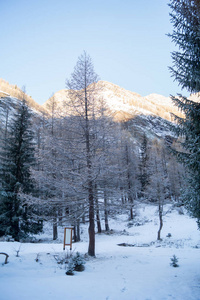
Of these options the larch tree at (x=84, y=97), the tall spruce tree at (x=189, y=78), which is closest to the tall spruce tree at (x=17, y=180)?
the larch tree at (x=84, y=97)

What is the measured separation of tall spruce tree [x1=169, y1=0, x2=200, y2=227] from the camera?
204 inches

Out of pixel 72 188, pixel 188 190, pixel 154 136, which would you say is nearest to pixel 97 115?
pixel 72 188

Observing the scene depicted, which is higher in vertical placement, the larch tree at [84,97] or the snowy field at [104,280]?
the larch tree at [84,97]

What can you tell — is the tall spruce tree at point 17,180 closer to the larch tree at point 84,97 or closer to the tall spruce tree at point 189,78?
the larch tree at point 84,97

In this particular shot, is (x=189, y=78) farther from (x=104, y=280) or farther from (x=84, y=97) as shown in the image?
(x=104, y=280)

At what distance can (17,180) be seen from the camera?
13.7m

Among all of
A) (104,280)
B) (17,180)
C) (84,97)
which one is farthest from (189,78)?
(17,180)

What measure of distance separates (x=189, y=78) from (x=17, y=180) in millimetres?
13578

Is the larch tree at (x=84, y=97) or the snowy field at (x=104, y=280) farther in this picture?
the larch tree at (x=84, y=97)

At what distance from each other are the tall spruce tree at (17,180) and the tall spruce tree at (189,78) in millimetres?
10895

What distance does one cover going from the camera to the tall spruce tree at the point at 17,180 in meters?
12.7

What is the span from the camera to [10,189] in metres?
13.3

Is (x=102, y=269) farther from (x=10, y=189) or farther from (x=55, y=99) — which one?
(x=55, y=99)

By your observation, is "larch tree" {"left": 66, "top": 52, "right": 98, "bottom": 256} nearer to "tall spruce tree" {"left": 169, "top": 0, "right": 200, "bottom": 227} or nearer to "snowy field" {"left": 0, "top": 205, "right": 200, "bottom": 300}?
"snowy field" {"left": 0, "top": 205, "right": 200, "bottom": 300}
